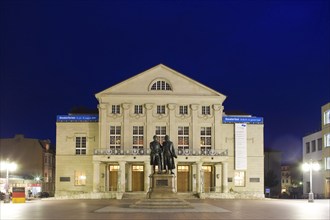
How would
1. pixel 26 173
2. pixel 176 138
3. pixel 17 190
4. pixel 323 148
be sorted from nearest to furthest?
pixel 17 190, pixel 176 138, pixel 323 148, pixel 26 173

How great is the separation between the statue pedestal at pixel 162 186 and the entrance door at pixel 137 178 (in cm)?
3069

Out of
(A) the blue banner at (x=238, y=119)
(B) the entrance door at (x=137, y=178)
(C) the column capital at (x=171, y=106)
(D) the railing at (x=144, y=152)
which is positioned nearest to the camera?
(D) the railing at (x=144, y=152)

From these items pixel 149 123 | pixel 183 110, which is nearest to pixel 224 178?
pixel 183 110

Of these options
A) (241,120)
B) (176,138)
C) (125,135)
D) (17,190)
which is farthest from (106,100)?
(17,190)

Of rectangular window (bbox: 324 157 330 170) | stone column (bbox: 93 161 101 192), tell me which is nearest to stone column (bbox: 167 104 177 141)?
stone column (bbox: 93 161 101 192)

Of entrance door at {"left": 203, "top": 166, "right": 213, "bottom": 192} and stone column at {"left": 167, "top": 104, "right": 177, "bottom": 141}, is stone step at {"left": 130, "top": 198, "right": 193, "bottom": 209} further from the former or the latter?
entrance door at {"left": 203, "top": 166, "right": 213, "bottom": 192}

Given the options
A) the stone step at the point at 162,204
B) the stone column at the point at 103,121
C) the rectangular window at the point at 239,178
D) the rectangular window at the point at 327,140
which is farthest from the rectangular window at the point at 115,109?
the stone step at the point at 162,204

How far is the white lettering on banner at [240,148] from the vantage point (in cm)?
7262

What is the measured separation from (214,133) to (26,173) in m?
33.6

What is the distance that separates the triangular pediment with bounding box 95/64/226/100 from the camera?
7131 centimetres

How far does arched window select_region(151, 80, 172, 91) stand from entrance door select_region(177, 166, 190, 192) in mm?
10070

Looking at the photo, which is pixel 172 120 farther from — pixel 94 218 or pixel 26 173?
pixel 94 218

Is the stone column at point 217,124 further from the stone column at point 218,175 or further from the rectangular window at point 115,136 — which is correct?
the rectangular window at point 115,136

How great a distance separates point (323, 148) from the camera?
8006 centimetres
